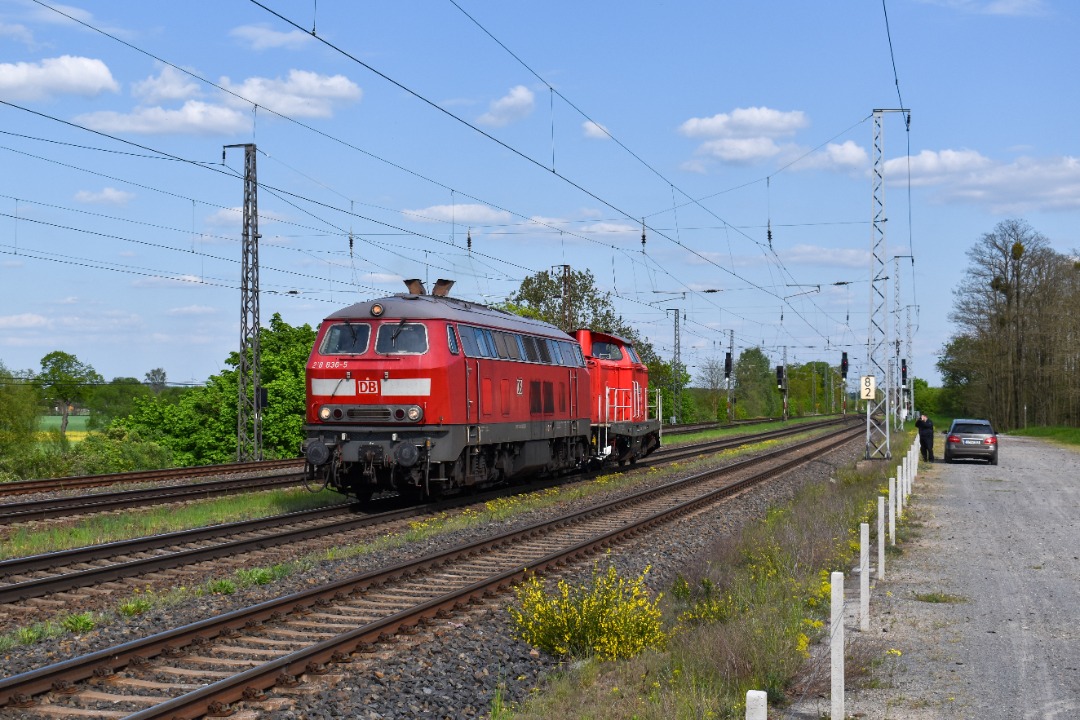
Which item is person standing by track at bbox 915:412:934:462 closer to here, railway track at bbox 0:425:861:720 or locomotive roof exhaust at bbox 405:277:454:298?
locomotive roof exhaust at bbox 405:277:454:298

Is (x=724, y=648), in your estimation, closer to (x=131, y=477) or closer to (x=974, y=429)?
(x=131, y=477)

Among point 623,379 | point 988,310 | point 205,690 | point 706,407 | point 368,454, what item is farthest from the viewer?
point 706,407

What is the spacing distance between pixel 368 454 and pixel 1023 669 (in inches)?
445

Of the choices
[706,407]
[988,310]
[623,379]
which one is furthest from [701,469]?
[706,407]

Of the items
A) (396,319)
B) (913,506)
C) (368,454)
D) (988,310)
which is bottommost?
(913,506)

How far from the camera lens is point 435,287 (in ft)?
67.8

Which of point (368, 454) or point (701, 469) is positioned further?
point (701, 469)

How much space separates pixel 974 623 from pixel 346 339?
1149 centimetres

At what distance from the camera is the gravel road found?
7348 millimetres

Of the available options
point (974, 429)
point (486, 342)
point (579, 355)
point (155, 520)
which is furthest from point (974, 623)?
point (974, 429)

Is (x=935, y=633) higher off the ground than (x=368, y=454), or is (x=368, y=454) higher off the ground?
(x=368, y=454)

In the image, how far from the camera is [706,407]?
3679 inches

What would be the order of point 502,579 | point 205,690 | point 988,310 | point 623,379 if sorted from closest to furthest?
point 205,690 → point 502,579 → point 623,379 → point 988,310

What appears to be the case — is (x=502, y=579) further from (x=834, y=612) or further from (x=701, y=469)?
(x=701, y=469)
